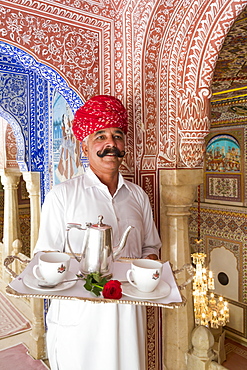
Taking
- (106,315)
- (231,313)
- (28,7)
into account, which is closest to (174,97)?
(28,7)

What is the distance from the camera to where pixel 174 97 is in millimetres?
2256

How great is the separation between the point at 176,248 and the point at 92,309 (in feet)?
3.15

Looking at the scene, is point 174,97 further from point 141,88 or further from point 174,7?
point 174,7

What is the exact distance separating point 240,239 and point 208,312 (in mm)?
2006

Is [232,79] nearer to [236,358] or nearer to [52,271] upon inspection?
[52,271]

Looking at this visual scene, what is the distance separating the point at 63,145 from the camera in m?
3.67

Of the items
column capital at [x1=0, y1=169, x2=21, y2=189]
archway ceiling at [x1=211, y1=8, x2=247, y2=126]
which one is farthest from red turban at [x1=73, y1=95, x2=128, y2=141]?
column capital at [x1=0, y1=169, x2=21, y2=189]

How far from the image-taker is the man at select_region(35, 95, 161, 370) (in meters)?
1.58

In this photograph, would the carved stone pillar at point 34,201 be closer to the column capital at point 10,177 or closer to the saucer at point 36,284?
the column capital at point 10,177

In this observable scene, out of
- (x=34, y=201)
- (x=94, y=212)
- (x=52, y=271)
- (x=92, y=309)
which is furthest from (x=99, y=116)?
(x=34, y=201)

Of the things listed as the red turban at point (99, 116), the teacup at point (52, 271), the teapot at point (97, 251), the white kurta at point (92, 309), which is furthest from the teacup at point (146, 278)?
the red turban at point (99, 116)

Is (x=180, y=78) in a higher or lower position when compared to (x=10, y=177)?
higher

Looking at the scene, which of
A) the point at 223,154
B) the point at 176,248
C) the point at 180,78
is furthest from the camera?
the point at 223,154

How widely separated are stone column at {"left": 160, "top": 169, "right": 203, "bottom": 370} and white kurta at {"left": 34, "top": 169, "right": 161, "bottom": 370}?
43 cm
